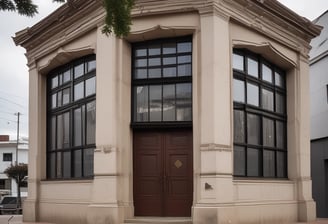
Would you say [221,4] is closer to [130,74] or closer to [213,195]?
[130,74]

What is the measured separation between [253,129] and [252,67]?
1.94 m

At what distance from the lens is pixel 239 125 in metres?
16.5

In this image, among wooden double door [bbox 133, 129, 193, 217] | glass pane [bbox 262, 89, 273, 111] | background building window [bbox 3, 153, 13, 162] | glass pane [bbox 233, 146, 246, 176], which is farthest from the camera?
background building window [bbox 3, 153, 13, 162]

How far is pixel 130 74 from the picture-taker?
629 inches

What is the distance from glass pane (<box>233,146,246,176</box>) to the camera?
16031 mm

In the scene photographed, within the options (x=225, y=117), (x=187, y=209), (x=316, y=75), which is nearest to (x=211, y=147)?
(x=225, y=117)

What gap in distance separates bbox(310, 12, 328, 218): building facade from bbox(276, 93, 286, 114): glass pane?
557 centimetres

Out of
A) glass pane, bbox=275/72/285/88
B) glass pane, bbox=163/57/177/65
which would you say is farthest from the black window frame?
glass pane, bbox=163/57/177/65

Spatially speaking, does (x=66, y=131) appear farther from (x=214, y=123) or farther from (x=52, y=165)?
(x=214, y=123)

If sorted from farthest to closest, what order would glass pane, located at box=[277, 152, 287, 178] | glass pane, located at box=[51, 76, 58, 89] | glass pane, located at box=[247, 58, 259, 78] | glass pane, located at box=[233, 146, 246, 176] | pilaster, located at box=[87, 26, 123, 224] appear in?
glass pane, located at box=[51, 76, 58, 89] < glass pane, located at box=[277, 152, 287, 178] < glass pane, located at box=[247, 58, 259, 78] < glass pane, located at box=[233, 146, 246, 176] < pilaster, located at box=[87, 26, 123, 224]

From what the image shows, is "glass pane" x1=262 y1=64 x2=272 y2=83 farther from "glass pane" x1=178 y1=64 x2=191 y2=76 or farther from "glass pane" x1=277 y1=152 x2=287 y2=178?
"glass pane" x1=178 y1=64 x2=191 y2=76

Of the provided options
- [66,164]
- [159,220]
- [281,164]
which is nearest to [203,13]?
[159,220]

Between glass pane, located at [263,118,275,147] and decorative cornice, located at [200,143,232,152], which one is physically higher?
glass pane, located at [263,118,275,147]

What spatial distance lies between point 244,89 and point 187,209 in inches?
159
